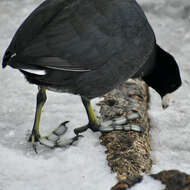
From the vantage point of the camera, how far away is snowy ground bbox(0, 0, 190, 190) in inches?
126

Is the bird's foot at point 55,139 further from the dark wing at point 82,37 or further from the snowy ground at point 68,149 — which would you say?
the dark wing at point 82,37

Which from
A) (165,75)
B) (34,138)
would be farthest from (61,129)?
(165,75)

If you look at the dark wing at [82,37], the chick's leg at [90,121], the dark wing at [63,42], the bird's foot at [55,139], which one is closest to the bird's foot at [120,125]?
the chick's leg at [90,121]

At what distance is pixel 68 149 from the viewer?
359cm

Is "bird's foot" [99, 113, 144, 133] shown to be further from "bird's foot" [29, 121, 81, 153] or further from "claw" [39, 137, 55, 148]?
"claw" [39, 137, 55, 148]

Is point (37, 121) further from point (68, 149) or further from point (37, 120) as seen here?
point (68, 149)

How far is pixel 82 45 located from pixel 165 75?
1125 mm

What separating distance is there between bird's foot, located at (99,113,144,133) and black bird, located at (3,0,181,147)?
33cm

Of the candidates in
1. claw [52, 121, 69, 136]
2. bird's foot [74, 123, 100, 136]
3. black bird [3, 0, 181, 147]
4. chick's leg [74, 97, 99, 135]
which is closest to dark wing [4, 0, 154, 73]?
black bird [3, 0, 181, 147]

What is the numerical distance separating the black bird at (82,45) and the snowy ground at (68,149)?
523 mm

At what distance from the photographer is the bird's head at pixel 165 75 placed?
407cm

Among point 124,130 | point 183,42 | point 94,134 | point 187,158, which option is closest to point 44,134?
point 94,134

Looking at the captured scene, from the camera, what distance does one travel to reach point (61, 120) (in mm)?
4004

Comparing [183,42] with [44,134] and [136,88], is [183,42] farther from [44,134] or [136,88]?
[44,134]
